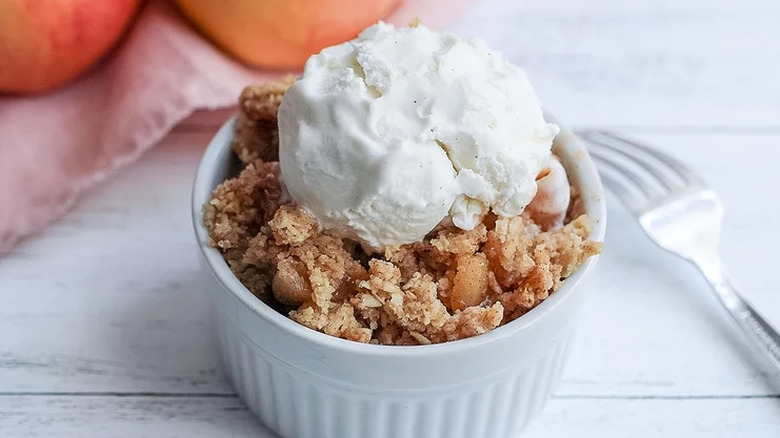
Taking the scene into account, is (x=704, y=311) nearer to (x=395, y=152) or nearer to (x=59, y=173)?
(x=395, y=152)

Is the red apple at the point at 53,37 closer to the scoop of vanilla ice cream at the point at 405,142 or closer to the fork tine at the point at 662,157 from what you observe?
the scoop of vanilla ice cream at the point at 405,142

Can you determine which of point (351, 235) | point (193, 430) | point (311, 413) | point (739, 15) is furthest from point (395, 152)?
point (739, 15)

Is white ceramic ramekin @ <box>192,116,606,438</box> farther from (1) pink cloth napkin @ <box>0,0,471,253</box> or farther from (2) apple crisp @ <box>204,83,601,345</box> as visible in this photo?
(1) pink cloth napkin @ <box>0,0,471,253</box>

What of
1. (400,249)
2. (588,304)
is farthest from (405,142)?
(588,304)

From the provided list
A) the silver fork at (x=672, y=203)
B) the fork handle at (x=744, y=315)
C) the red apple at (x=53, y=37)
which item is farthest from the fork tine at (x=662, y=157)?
the red apple at (x=53, y=37)

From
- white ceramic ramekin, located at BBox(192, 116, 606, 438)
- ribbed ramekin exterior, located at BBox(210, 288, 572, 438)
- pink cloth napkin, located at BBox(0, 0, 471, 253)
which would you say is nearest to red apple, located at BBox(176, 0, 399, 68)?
pink cloth napkin, located at BBox(0, 0, 471, 253)

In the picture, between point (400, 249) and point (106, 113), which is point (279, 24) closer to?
point (106, 113)
